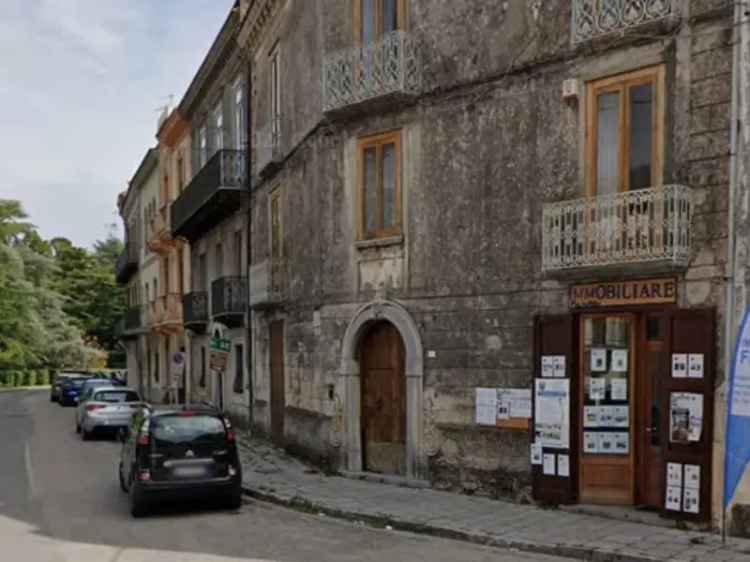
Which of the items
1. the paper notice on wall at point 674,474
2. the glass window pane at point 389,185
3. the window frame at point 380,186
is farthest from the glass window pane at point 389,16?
the paper notice on wall at point 674,474

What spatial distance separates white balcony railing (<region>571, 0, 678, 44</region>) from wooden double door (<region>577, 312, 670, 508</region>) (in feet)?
12.2

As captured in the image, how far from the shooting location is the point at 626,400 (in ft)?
35.5

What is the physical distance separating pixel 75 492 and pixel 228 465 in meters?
3.84

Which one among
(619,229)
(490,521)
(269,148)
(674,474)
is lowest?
(490,521)

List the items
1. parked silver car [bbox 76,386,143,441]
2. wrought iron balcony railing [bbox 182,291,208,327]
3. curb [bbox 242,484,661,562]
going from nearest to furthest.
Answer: curb [bbox 242,484,661,562]
parked silver car [bbox 76,386,143,441]
wrought iron balcony railing [bbox 182,291,208,327]

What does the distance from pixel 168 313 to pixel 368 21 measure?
22.0 meters

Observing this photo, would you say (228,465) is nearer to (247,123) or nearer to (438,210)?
(438,210)

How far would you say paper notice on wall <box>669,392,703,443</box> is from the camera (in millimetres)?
9727

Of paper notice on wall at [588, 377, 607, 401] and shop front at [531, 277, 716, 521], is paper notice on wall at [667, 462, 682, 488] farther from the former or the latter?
paper notice on wall at [588, 377, 607, 401]

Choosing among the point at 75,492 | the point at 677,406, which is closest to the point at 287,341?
the point at 75,492

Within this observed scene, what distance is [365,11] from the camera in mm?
14461

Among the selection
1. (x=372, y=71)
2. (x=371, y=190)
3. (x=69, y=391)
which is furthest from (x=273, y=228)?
(x=69, y=391)

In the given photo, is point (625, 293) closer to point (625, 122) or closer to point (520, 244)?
point (520, 244)

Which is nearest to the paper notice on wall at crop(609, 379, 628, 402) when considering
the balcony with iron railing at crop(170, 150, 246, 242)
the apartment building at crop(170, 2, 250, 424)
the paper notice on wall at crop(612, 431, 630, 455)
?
the paper notice on wall at crop(612, 431, 630, 455)
